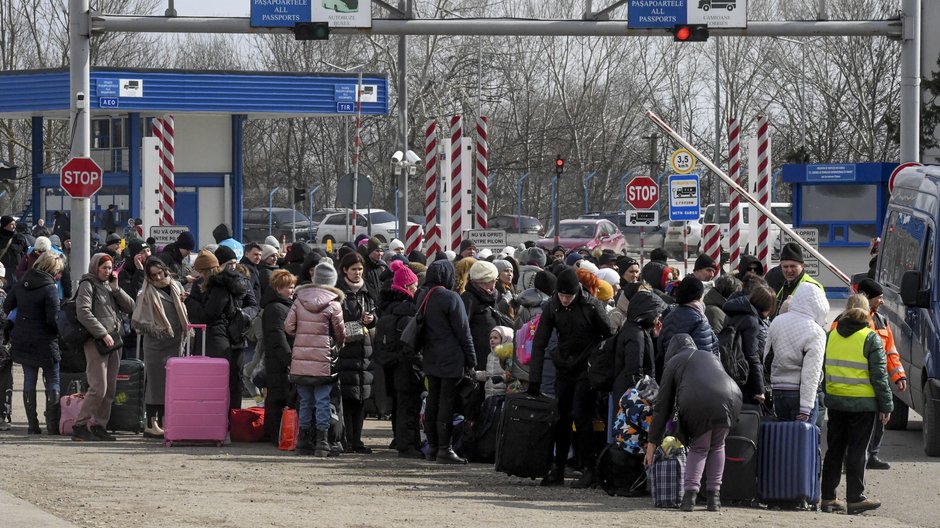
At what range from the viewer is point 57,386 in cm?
1462

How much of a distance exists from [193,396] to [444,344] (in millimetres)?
2260

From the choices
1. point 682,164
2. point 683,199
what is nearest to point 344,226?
point 682,164

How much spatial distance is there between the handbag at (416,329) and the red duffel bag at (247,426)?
1.93 m

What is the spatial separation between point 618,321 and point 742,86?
5584cm

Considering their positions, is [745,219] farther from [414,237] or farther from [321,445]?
[321,445]

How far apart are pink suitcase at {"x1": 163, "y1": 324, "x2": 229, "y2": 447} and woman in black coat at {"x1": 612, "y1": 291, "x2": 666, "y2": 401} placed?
3823 millimetres

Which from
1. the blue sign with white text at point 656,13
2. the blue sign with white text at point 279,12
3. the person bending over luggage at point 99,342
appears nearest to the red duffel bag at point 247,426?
the person bending over luggage at point 99,342

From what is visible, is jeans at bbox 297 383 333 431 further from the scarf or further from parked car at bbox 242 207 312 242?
parked car at bbox 242 207 312 242

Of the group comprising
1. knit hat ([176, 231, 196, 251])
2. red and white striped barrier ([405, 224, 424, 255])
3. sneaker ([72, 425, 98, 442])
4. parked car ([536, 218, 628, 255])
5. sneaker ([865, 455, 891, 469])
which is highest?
parked car ([536, 218, 628, 255])

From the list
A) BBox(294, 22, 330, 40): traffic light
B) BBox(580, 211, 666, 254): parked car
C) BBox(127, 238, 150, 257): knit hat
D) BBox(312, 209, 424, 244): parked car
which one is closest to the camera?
BBox(127, 238, 150, 257): knit hat

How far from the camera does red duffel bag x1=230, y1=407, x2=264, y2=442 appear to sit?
14312mm

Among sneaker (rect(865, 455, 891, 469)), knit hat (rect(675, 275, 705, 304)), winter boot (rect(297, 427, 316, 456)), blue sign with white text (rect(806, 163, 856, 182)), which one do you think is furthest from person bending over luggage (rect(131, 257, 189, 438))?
blue sign with white text (rect(806, 163, 856, 182))

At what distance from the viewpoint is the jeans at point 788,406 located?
11680 mm

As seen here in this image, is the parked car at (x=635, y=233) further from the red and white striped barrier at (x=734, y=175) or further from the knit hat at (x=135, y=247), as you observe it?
the knit hat at (x=135, y=247)
